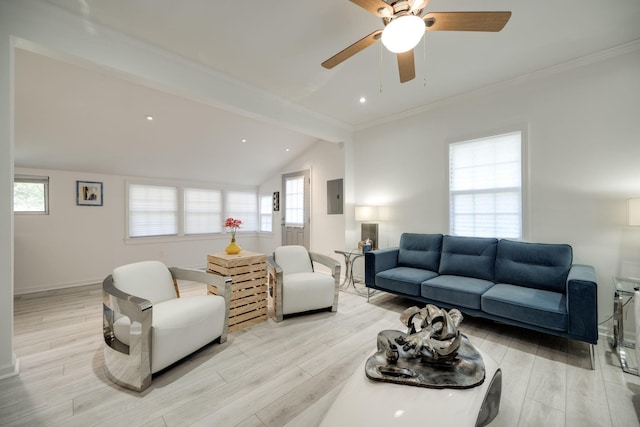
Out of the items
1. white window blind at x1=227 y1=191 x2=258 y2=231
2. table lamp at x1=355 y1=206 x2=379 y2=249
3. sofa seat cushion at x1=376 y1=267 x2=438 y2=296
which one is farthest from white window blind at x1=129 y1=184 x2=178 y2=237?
sofa seat cushion at x1=376 y1=267 x2=438 y2=296

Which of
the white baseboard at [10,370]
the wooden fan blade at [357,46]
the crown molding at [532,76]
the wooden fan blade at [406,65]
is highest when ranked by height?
the crown molding at [532,76]

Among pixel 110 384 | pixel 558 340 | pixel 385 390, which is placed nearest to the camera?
pixel 385 390

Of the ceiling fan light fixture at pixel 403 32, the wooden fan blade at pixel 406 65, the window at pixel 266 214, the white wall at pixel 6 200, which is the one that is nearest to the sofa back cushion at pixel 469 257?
the wooden fan blade at pixel 406 65

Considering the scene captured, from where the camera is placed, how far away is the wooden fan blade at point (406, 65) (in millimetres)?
2035

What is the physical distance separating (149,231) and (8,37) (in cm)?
386

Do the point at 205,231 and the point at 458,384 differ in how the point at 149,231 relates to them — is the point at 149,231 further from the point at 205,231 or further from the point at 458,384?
the point at 458,384

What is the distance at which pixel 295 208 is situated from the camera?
5.98 m

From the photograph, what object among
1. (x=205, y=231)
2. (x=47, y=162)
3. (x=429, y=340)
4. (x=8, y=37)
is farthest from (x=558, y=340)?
(x=47, y=162)

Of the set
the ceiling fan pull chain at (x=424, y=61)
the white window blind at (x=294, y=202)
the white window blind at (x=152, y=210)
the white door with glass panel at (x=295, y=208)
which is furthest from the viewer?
the white window blind at (x=294, y=202)

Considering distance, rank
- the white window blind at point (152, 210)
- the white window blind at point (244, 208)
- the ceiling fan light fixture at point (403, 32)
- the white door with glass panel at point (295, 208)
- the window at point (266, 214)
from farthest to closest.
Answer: the window at point (266, 214), the white window blind at point (244, 208), the white door with glass panel at point (295, 208), the white window blind at point (152, 210), the ceiling fan light fixture at point (403, 32)

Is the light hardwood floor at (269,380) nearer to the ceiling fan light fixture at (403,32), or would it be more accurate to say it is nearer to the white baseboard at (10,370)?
the white baseboard at (10,370)

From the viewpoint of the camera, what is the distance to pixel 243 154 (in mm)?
5375

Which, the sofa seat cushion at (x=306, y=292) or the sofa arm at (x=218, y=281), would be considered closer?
the sofa arm at (x=218, y=281)

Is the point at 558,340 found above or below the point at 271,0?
below
